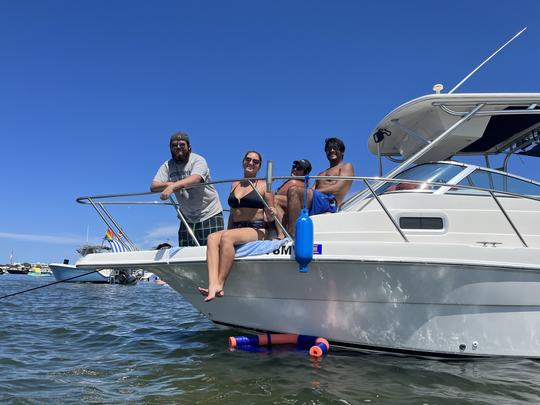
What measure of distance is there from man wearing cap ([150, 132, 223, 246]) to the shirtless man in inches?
34.0

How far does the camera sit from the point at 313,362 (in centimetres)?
452

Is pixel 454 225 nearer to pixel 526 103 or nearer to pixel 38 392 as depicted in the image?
pixel 526 103

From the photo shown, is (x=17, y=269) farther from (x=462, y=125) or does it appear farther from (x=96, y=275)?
(x=462, y=125)

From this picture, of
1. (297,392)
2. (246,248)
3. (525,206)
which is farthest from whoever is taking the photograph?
(525,206)

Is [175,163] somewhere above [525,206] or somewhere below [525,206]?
above

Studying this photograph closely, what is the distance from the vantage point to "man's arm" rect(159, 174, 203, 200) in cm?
454

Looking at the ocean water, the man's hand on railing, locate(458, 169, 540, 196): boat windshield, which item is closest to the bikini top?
the man's hand on railing

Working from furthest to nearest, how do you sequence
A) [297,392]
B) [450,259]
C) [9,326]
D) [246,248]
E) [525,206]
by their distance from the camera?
[9,326], [525,206], [246,248], [450,259], [297,392]

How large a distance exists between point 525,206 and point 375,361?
91.5 inches

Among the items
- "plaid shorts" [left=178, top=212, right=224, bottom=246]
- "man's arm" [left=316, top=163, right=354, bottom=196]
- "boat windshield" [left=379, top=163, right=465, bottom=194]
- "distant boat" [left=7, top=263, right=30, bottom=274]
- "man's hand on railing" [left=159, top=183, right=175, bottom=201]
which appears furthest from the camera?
"distant boat" [left=7, top=263, right=30, bottom=274]

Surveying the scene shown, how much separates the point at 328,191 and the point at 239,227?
1.20 meters

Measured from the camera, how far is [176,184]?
4688 millimetres

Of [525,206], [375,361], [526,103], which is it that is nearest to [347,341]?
[375,361]

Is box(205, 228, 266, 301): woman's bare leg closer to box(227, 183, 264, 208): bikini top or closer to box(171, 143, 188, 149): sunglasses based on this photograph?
box(227, 183, 264, 208): bikini top
